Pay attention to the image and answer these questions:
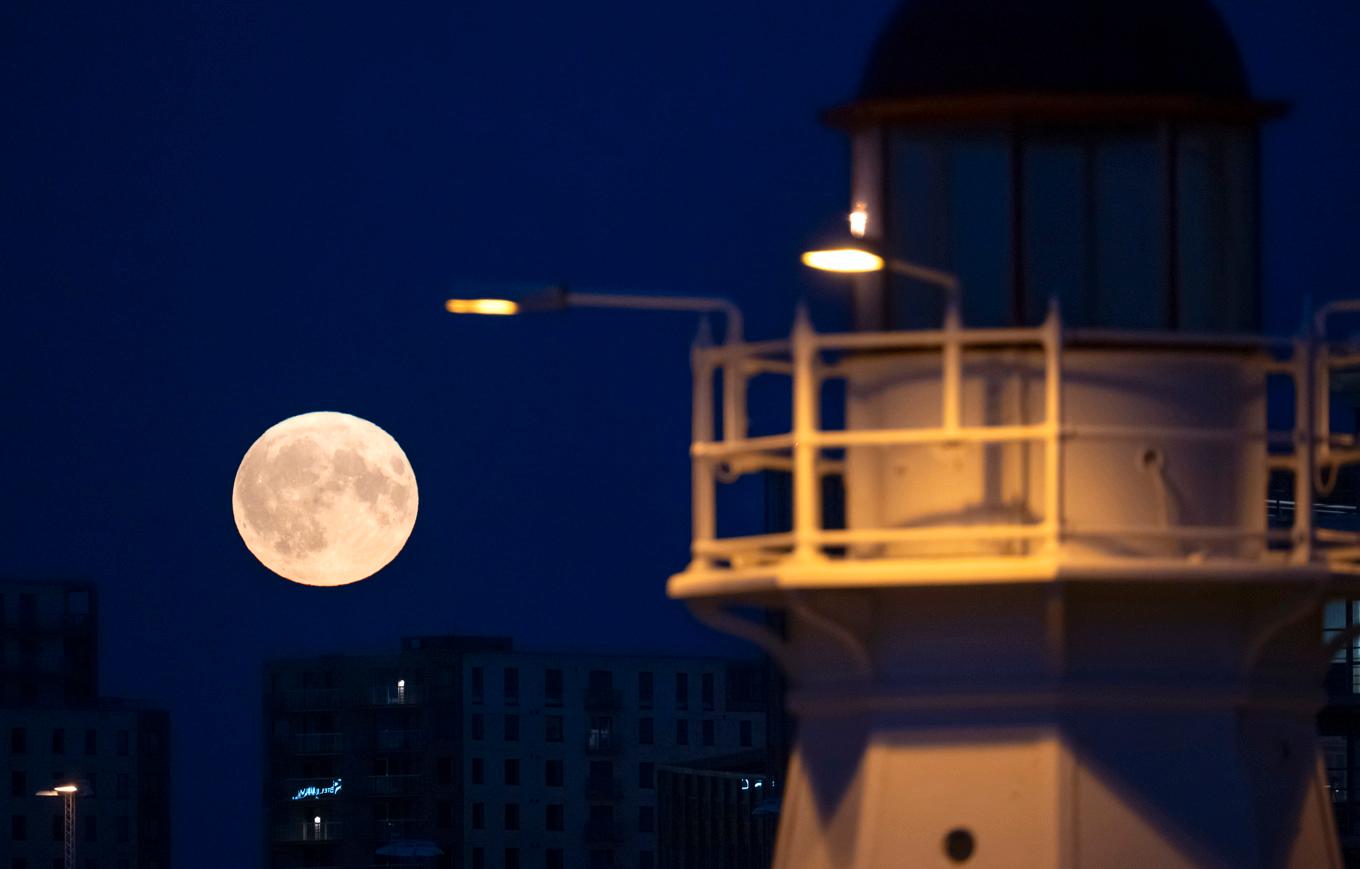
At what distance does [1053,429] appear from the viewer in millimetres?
17344

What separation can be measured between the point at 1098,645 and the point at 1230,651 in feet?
2.46

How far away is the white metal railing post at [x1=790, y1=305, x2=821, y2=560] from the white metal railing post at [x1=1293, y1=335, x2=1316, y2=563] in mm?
2505

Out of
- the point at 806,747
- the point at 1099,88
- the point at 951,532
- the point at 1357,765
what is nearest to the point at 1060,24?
the point at 1099,88

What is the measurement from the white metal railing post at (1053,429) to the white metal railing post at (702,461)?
6.65 ft

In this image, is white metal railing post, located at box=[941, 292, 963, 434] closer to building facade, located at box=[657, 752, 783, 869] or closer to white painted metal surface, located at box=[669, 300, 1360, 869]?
white painted metal surface, located at box=[669, 300, 1360, 869]

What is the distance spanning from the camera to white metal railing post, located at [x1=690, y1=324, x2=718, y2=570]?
18.5 m

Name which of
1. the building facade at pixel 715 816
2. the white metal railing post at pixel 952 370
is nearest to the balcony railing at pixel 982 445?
the white metal railing post at pixel 952 370

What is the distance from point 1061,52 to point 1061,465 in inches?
96.3

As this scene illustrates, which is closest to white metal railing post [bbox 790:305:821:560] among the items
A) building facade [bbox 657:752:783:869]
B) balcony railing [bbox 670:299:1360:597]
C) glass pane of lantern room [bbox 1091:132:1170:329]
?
balcony railing [bbox 670:299:1360:597]

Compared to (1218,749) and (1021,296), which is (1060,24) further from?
(1218,749)

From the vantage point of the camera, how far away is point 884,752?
1844 centimetres

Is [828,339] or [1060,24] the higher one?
[1060,24]

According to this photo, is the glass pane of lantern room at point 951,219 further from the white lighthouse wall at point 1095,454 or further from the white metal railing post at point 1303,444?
the white metal railing post at point 1303,444

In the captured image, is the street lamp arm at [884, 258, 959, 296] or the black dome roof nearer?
the street lamp arm at [884, 258, 959, 296]
